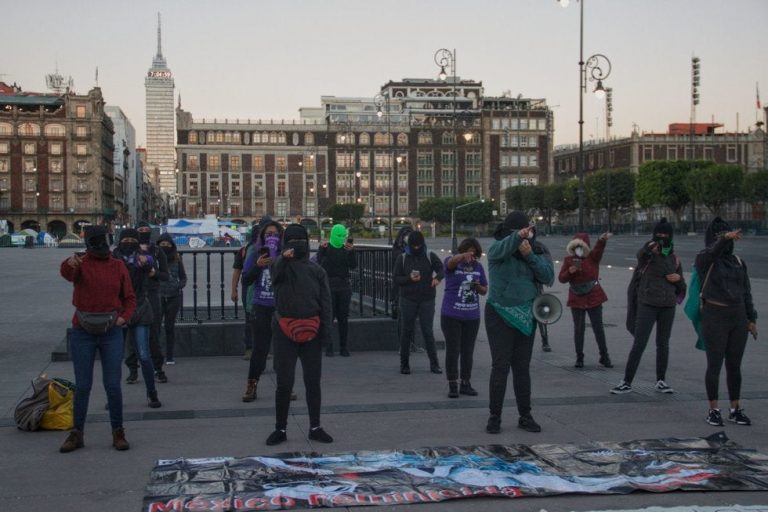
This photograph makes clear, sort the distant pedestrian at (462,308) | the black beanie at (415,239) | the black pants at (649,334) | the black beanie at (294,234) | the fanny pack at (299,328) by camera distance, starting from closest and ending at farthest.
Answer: the fanny pack at (299,328) → the black beanie at (294,234) → the black pants at (649,334) → the distant pedestrian at (462,308) → the black beanie at (415,239)

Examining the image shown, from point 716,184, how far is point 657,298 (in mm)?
90005

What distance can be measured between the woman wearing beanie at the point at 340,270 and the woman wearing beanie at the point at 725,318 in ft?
19.2

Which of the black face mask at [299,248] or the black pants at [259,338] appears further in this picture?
the black pants at [259,338]

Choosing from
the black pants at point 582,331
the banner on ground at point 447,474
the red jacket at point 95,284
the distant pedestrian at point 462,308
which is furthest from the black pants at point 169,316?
the black pants at point 582,331

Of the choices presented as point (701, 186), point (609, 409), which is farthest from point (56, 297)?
point (701, 186)

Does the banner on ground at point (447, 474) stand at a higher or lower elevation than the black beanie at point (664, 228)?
lower

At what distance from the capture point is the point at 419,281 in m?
11.2

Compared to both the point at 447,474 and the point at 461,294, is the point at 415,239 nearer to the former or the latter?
the point at 461,294

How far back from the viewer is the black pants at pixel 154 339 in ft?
33.4

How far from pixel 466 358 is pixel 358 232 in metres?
88.3

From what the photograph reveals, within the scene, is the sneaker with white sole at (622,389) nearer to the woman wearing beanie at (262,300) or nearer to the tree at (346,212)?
the woman wearing beanie at (262,300)

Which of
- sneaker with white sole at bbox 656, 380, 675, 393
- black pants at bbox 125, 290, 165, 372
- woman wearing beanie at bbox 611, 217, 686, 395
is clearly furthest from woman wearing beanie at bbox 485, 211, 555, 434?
black pants at bbox 125, 290, 165, 372

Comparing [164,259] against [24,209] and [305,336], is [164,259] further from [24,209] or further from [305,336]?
[24,209]

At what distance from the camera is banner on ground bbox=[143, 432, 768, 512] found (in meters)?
5.93
